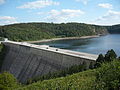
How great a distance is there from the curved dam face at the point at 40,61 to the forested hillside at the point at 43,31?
44720 mm

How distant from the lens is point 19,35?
261 feet

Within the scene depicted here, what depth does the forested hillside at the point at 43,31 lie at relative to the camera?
7948 cm

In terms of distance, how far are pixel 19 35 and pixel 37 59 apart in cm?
5604

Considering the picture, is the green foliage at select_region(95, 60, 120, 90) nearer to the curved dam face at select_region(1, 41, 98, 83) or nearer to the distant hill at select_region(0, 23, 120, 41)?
the curved dam face at select_region(1, 41, 98, 83)

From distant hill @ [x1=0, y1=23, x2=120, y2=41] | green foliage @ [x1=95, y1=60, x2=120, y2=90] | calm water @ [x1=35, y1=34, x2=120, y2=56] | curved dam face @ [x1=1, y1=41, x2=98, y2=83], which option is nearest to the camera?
green foliage @ [x1=95, y1=60, x2=120, y2=90]

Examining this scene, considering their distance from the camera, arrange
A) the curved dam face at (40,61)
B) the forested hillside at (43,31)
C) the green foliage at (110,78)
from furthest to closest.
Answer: the forested hillside at (43,31) < the curved dam face at (40,61) < the green foliage at (110,78)

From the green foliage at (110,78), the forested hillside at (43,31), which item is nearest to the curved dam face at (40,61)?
the green foliage at (110,78)

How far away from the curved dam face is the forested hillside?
4472 centimetres

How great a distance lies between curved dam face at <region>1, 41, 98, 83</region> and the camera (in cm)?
1967

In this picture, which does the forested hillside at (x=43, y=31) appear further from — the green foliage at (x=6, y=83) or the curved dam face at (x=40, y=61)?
the green foliage at (x=6, y=83)

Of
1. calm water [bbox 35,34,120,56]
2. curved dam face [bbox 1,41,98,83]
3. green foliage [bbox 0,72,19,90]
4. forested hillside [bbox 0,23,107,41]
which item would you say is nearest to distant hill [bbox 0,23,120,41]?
forested hillside [bbox 0,23,107,41]

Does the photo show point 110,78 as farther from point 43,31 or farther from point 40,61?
point 43,31

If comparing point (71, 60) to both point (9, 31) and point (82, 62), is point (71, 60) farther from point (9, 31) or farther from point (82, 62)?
point (9, 31)

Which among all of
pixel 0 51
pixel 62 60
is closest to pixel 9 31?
pixel 0 51
